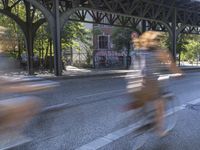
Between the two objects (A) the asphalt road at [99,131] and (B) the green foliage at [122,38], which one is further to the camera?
(B) the green foliage at [122,38]

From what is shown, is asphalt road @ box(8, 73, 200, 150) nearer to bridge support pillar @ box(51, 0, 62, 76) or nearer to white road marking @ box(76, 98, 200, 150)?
white road marking @ box(76, 98, 200, 150)

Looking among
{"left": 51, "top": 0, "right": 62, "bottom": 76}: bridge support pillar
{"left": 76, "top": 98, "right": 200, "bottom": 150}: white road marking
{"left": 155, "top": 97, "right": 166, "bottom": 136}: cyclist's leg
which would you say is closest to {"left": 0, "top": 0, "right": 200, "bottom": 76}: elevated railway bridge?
{"left": 51, "top": 0, "right": 62, "bottom": 76}: bridge support pillar

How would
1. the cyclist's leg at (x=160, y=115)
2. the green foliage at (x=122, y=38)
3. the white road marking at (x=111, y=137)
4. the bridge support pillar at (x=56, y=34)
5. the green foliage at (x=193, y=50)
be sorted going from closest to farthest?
the white road marking at (x=111, y=137)
the cyclist's leg at (x=160, y=115)
the bridge support pillar at (x=56, y=34)
the green foliage at (x=122, y=38)
the green foliage at (x=193, y=50)

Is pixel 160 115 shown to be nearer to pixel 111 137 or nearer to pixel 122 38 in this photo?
pixel 111 137

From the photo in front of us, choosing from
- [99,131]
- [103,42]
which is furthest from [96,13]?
[99,131]

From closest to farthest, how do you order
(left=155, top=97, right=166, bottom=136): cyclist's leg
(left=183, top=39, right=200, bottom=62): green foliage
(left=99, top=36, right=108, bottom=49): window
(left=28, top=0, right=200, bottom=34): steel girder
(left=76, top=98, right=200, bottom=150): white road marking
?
(left=76, top=98, right=200, bottom=150): white road marking < (left=155, top=97, right=166, bottom=136): cyclist's leg < (left=28, top=0, right=200, bottom=34): steel girder < (left=99, top=36, right=108, bottom=49): window < (left=183, top=39, right=200, bottom=62): green foliage

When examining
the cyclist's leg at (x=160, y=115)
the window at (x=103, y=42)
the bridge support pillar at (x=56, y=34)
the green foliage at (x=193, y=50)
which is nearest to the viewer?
the cyclist's leg at (x=160, y=115)

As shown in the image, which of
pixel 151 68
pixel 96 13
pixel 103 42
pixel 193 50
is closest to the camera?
pixel 151 68

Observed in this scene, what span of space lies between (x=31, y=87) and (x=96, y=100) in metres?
6.13

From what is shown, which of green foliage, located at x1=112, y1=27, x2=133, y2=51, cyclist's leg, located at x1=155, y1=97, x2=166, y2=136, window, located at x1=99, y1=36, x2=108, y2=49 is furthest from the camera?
window, located at x1=99, y1=36, x2=108, y2=49

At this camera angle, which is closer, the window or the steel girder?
the steel girder

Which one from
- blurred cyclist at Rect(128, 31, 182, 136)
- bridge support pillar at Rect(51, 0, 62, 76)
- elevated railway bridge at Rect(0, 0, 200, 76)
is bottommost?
blurred cyclist at Rect(128, 31, 182, 136)

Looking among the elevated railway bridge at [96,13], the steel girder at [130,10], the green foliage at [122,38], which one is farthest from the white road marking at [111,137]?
the green foliage at [122,38]

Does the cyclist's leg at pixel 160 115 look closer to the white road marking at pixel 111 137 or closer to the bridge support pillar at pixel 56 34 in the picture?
the white road marking at pixel 111 137
